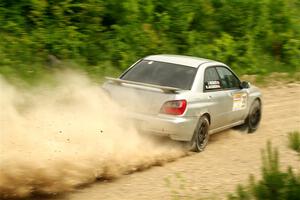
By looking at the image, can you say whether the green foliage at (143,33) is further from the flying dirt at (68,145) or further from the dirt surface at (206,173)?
the dirt surface at (206,173)

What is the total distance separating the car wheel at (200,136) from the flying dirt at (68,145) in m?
0.24

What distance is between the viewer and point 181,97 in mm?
9523

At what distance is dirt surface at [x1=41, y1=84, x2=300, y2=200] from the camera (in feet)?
24.9

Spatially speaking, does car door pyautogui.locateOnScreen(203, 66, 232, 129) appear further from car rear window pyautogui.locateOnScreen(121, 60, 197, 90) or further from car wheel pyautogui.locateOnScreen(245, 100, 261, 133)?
car wheel pyautogui.locateOnScreen(245, 100, 261, 133)

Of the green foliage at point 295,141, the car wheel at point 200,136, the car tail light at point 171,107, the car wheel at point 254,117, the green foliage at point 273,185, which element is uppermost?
the green foliage at point 295,141

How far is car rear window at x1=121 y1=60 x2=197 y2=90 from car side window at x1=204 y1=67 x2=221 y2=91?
0.29 meters

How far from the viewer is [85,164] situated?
25.3 ft

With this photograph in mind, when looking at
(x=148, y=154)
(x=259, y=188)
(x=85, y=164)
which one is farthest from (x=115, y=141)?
(x=259, y=188)

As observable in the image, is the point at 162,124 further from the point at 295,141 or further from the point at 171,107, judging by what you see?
the point at 295,141

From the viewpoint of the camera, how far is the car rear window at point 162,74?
33.2 ft

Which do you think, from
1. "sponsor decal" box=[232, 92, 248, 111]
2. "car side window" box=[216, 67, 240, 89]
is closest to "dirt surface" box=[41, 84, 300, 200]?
"sponsor decal" box=[232, 92, 248, 111]

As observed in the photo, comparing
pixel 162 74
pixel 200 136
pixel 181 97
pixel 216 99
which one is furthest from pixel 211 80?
pixel 181 97

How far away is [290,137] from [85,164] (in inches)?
119

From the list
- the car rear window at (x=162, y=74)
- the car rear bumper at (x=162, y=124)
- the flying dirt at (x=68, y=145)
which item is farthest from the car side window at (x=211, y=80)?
the flying dirt at (x=68, y=145)
